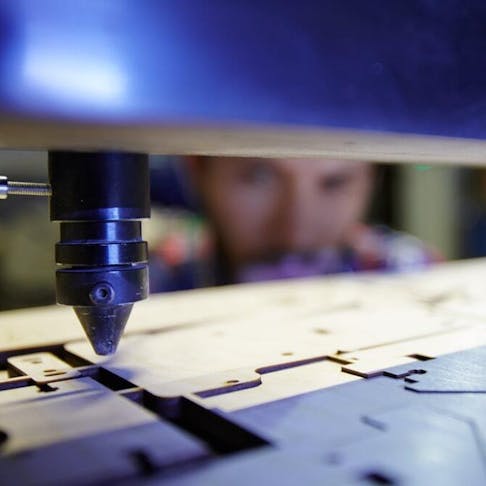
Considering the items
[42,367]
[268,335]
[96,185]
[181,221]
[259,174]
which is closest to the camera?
[96,185]

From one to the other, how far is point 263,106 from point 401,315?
25.7 inches

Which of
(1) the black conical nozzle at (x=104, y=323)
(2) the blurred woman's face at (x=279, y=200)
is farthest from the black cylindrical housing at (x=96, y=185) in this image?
(2) the blurred woman's face at (x=279, y=200)

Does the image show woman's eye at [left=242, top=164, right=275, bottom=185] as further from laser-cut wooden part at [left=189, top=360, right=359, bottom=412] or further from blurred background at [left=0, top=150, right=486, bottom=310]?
laser-cut wooden part at [left=189, top=360, right=359, bottom=412]

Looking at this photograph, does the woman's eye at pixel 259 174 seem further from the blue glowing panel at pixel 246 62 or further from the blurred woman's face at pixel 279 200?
the blue glowing panel at pixel 246 62

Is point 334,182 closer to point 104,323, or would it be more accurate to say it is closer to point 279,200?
point 279,200

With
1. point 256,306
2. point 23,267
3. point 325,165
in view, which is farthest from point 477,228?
point 256,306

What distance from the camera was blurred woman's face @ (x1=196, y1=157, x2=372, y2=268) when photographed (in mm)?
2207

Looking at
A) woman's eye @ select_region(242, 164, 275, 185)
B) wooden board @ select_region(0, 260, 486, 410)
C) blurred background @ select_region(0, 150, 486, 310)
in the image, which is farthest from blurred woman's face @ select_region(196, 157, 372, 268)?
wooden board @ select_region(0, 260, 486, 410)

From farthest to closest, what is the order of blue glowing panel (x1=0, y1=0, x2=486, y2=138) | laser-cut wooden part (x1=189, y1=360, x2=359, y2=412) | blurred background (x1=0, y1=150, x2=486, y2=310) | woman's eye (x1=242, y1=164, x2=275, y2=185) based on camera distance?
blurred background (x1=0, y1=150, x2=486, y2=310)
woman's eye (x1=242, y1=164, x2=275, y2=185)
laser-cut wooden part (x1=189, y1=360, x2=359, y2=412)
blue glowing panel (x1=0, y1=0, x2=486, y2=138)

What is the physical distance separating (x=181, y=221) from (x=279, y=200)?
90 cm

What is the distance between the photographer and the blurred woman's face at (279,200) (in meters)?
2.21

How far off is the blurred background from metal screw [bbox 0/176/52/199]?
161cm

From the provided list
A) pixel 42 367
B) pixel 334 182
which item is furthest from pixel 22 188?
pixel 334 182

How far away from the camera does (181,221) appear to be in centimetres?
305
